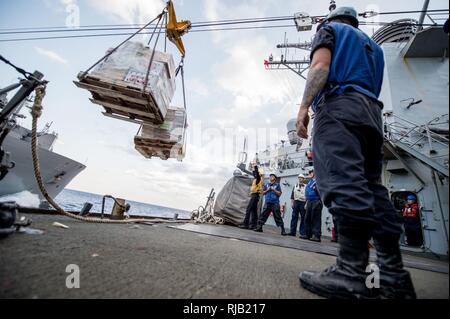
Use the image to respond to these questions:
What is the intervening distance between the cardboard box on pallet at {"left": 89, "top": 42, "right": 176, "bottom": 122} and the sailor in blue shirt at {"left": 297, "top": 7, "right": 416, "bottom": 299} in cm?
205

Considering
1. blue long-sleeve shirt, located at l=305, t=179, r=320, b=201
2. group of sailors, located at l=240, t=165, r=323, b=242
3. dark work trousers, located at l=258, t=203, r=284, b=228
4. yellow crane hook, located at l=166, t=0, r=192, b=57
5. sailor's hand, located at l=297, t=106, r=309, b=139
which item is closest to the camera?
sailor's hand, located at l=297, t=106, r=309, b=139

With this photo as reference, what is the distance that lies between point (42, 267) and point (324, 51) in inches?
77.0

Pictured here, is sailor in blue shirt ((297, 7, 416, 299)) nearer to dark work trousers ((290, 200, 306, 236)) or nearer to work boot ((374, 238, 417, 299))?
work boot ((374, 238, 417, 299))

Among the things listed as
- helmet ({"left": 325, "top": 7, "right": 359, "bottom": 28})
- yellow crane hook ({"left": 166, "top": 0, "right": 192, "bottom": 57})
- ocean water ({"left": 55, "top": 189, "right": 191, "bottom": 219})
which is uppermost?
yellow crane hook ({"left": 166, "top": 0, "right": 192, "bottom": 57})

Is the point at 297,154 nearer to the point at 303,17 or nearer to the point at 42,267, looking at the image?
the point at 303,17

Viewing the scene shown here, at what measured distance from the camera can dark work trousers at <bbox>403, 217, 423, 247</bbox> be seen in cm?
706

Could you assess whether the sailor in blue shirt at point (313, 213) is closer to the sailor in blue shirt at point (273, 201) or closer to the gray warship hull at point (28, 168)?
the sailor in blue shirt at point (273, 201)

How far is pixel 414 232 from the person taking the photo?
23.2ft

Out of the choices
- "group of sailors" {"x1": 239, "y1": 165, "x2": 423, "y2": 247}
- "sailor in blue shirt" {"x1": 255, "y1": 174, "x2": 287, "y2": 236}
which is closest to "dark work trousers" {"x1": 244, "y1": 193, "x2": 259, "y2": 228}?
"group of sailors" {"x1": 239, "y1": 165, "x2": 423, "y2": 247}

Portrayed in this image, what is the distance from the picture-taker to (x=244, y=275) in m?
1.21

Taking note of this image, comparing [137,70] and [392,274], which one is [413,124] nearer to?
[392,274]

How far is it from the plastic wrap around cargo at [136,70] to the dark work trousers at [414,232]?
8.82 metres

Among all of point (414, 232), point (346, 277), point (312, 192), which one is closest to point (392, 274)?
point (346, 277)
